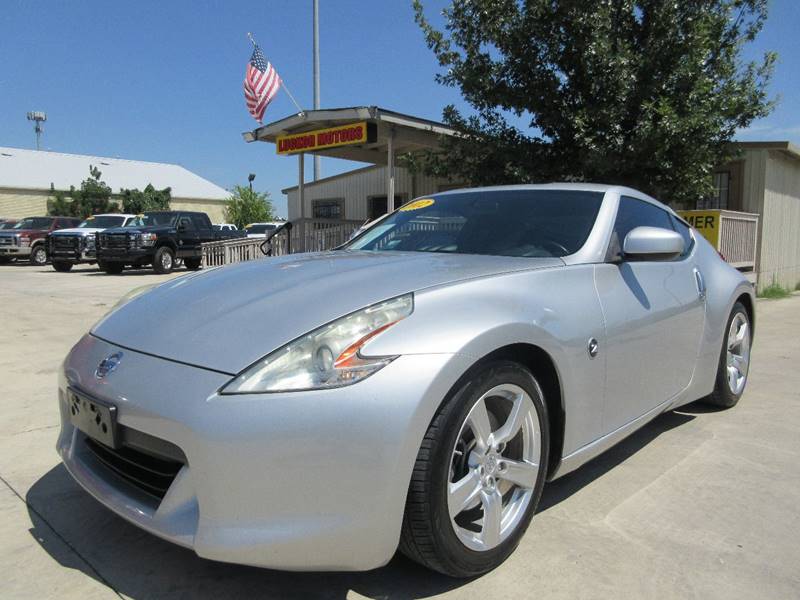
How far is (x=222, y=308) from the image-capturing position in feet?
7.30

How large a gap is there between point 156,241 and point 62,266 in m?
4.05

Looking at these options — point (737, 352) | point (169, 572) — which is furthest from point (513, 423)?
point (737, 352)

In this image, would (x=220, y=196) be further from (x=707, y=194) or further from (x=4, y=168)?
(x=707, y=194)

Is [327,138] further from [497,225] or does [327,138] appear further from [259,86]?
[497,225]

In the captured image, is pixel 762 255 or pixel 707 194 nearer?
pixel 707 194

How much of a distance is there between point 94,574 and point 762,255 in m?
13.4

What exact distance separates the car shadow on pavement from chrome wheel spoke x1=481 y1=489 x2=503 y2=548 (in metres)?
0.17

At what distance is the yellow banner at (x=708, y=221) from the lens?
34.6ft

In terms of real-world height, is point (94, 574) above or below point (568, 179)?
below

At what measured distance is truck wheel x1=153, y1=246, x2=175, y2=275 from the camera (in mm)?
17031

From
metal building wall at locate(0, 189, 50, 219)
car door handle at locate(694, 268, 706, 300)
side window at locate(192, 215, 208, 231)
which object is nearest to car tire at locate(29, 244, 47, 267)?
side window at locate(192, 215, 208, 231)

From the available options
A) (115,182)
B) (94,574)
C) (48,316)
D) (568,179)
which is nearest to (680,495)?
(94,574)

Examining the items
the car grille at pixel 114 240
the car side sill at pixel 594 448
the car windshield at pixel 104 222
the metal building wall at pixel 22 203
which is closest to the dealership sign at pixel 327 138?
the car grille at pixel 114 240

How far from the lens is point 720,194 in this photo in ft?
42.2
